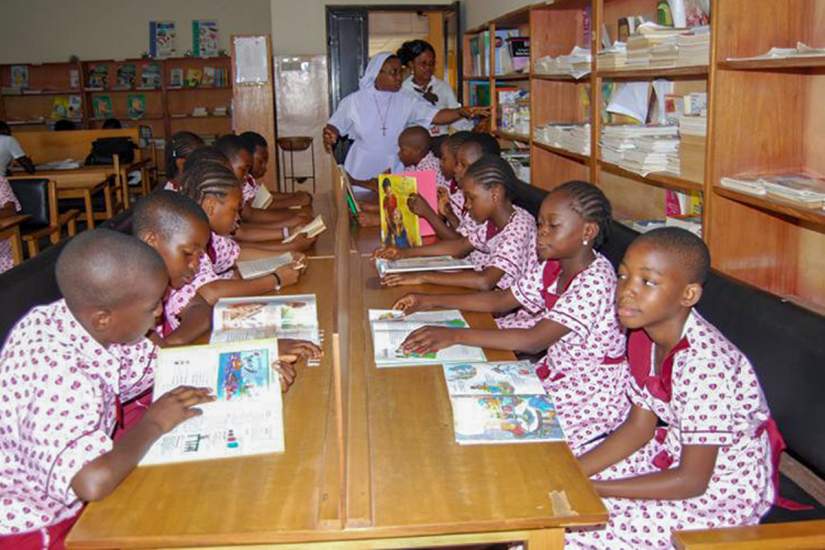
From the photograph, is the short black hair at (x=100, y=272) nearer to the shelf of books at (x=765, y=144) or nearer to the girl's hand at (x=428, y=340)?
the girl's hand at (x=428, y=340)

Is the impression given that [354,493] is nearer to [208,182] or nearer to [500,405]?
[500,405]

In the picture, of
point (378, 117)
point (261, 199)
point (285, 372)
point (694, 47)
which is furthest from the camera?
point (378, 117)

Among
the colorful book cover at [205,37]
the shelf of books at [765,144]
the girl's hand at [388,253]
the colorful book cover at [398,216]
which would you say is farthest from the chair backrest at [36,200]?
the colorful book cover at [205,37]

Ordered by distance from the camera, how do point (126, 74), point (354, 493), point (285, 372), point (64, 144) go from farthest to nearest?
point (126, 74), point (64, 144), point (285, 372), point (354, 493)

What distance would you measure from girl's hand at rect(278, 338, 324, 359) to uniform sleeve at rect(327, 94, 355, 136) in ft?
12.5

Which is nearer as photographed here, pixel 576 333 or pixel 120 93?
pixel 576 333

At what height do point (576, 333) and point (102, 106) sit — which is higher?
point (102, 106)

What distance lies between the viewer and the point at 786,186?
2307 millimetres

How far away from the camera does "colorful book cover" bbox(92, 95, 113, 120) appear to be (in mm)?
12102

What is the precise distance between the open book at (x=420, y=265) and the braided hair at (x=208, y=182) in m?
0.62

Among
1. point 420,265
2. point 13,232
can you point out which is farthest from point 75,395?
point 13,232

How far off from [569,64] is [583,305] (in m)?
2.13

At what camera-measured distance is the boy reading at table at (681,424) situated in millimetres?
1650

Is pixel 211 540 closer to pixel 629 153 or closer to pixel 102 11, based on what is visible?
A: pixel 629 153
